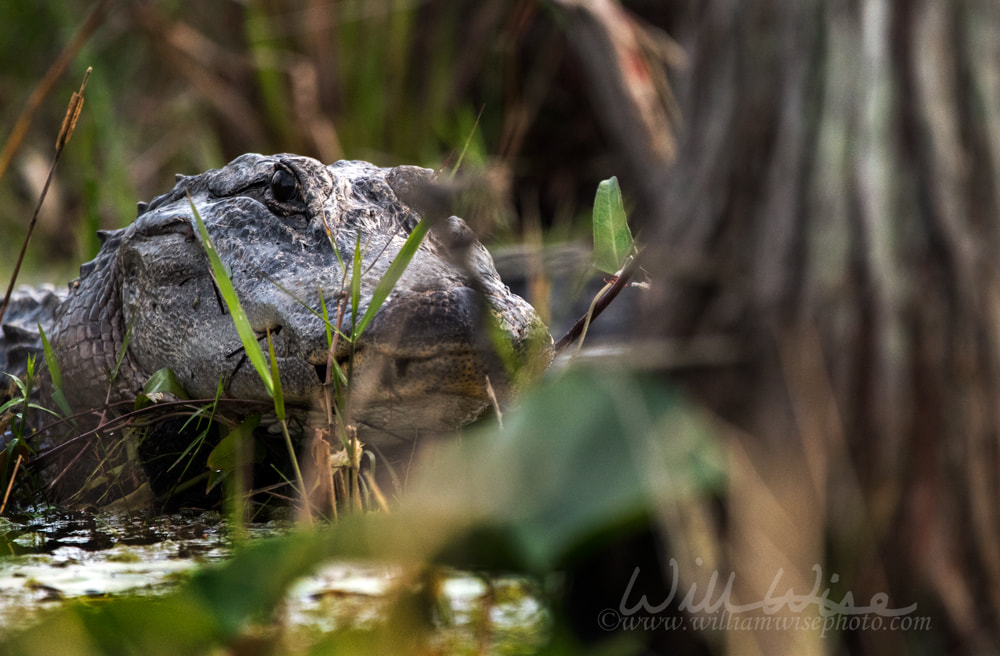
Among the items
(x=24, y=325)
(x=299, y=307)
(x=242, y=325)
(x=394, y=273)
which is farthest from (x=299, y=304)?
(x=24, y=325)

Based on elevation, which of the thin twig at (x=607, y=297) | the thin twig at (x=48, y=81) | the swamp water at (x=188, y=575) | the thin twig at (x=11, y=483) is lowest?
the swamp water at (x=188, y=575)

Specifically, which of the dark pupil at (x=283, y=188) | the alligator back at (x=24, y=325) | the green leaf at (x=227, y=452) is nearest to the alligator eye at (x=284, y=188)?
the dark pupil at (x=283, y=188)

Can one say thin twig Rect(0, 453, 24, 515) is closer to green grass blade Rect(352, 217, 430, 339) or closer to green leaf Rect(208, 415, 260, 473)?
green leaf Rect(208, 415, 260, 473)

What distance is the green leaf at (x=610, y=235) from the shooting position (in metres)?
1.27

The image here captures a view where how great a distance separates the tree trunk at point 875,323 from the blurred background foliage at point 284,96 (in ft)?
9.43

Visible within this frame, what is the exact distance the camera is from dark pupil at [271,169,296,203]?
208 cm

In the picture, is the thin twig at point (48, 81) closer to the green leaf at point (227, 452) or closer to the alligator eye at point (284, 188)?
the alligator eye at point (284, 188)

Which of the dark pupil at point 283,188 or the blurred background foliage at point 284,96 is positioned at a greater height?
the blurred background foliage at point 284,96

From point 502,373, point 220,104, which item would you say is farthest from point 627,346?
point 220,104

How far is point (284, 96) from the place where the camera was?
505 cm

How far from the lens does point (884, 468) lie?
82cm

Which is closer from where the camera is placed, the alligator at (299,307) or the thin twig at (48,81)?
the alligator at (299,307)

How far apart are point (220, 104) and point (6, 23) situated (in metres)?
2.43

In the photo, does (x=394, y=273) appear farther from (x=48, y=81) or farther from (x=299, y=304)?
(x=48, y=81)
